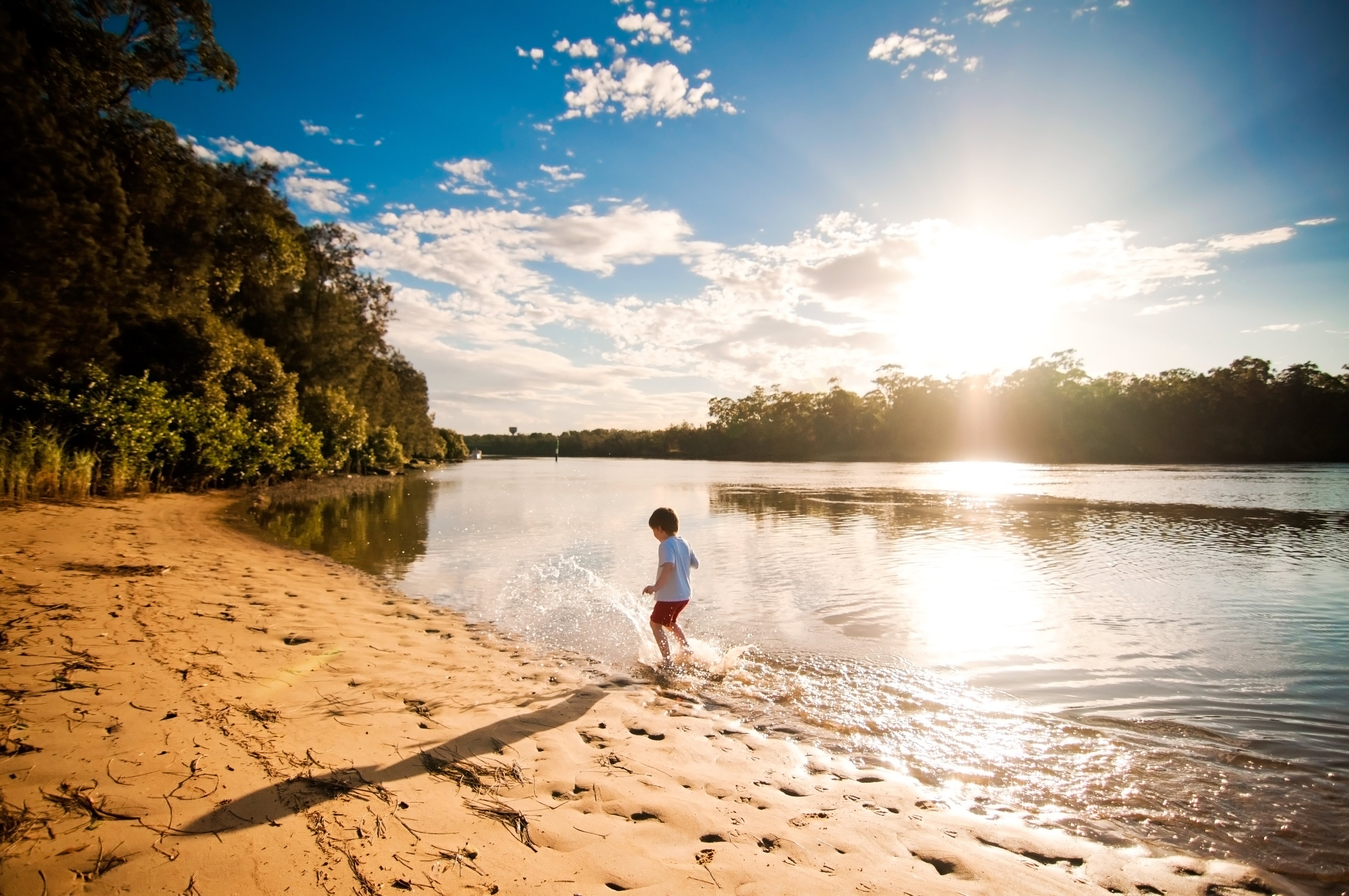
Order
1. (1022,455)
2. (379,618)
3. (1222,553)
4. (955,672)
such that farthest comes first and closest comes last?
1. (1022,455)
2. (1222,553)
3. (379,618)
4. (955,672)

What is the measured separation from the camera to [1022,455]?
4080 inches

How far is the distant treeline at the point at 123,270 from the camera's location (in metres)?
14.7

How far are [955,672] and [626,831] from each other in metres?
4.74

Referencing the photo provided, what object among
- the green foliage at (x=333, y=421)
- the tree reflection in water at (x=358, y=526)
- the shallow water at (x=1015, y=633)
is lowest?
the tree reflection in water at (x=358, y=526)

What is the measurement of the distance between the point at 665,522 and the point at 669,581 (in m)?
0.67

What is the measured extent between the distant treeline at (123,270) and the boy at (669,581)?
1516 centimetres

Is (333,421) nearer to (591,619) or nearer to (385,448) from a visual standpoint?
(385,448)

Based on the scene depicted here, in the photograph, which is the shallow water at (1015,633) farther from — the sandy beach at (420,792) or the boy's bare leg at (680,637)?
the sandy beach at (420,792)

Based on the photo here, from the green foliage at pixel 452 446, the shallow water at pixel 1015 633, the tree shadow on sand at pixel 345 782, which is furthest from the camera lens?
the green foliage at pixel 452 446

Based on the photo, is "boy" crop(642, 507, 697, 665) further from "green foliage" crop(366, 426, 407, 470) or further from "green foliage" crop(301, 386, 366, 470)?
"green foliage" crop(366, 426, 407, 470)

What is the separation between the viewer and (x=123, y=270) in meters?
17.6

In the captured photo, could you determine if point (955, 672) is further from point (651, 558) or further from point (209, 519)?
point (209, 519)

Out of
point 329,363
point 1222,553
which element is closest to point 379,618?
point 1222,553

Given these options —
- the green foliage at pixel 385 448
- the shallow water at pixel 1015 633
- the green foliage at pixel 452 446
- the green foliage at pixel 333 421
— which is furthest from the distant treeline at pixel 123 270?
the green foliage at pixel 452 446
